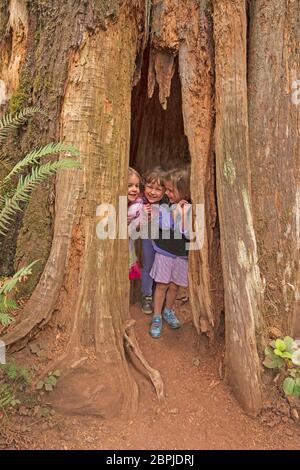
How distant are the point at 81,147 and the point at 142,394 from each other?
6.16 ft

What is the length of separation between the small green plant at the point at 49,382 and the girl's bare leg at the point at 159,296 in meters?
1.43

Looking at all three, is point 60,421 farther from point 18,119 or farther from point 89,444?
point 18,119

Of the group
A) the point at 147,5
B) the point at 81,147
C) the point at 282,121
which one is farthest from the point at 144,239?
the point at 147,5

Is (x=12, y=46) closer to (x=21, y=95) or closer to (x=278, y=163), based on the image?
(x=21, y=95)

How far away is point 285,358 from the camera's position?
3.14 m

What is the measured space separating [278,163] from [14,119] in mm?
2022

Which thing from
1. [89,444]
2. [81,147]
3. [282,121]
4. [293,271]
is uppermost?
[282,121]

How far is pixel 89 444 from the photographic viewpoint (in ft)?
9.25

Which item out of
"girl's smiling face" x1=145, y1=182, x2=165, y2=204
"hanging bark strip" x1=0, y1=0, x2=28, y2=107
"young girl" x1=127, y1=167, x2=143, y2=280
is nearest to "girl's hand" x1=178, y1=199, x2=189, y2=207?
"girl's smiling face" x1=145, y1=182, x2=165, y2=204

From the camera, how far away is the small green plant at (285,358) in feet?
10.2

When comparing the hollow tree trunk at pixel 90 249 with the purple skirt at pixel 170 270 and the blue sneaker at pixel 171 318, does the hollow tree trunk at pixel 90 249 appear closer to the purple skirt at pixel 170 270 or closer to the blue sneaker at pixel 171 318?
the blue sneaker at pixel 171 318
